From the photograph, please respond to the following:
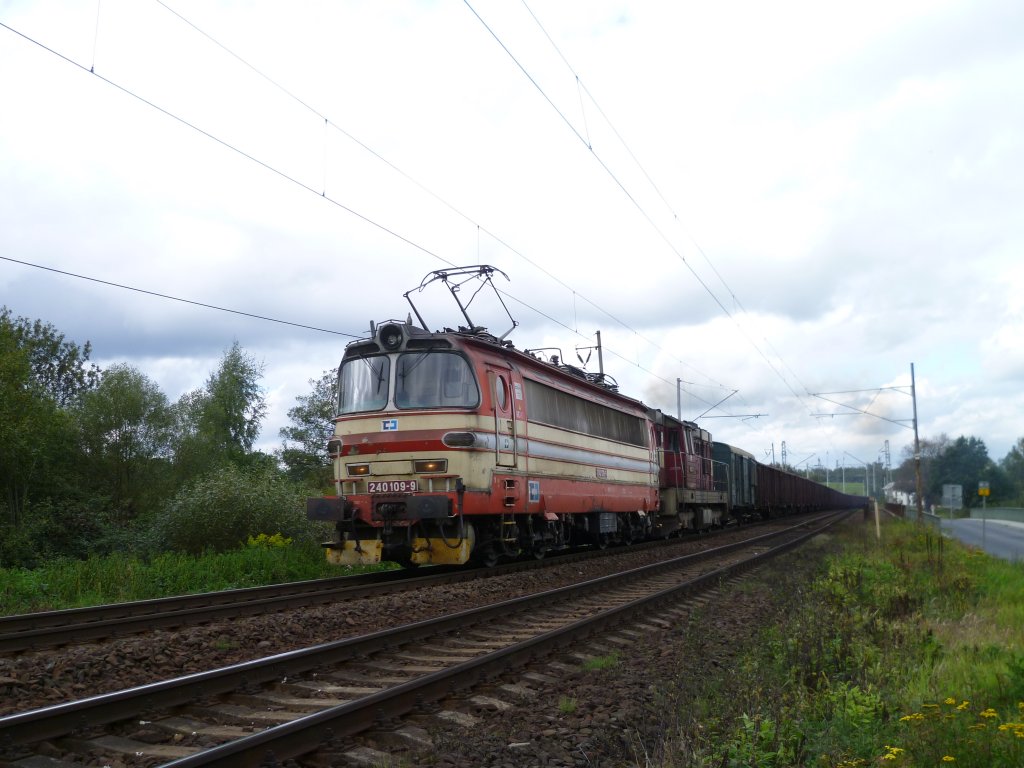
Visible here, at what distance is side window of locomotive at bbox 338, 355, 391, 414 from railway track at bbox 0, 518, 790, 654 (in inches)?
104

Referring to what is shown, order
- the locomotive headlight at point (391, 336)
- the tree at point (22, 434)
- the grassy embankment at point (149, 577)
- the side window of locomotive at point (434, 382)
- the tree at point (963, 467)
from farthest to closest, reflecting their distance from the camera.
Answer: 1. the tree at point (963, 467)
2. the tree at point (22, 434)
3. the locomotive headlight at point (391, 336)
4. the side window of locomotive at point (434, 382)
5. the grassy embankment at point (149, 577)

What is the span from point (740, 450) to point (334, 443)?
88.4 feet

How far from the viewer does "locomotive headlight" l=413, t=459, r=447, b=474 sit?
1195 cm

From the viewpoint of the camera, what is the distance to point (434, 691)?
595cm

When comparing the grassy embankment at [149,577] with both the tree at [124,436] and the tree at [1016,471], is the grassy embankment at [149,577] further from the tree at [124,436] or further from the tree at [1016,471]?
the tree at [1016,471]

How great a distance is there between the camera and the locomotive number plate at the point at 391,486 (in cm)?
1202

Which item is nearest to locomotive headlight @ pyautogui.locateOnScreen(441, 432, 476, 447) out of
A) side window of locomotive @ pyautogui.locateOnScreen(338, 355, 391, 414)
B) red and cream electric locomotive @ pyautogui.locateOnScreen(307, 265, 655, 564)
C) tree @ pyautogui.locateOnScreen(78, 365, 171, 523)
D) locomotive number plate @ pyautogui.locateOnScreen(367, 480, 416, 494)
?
red and cream electric locomotive @ pyautogui.locateOnScreen(307, 265, 655, 564)

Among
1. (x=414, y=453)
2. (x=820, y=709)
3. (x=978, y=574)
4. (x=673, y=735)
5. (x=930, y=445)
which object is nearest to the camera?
(x=673, y=735)

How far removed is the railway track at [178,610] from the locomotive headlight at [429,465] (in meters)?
1.58

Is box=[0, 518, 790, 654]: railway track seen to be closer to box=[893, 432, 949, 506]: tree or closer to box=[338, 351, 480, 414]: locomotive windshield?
box=[338, 351, 480, 414]: locomotive windshield

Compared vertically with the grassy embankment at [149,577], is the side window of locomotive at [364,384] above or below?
above

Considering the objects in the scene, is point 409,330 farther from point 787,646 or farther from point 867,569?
point 867,569

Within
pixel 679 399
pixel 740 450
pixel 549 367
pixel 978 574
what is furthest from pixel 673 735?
pixel 679 399

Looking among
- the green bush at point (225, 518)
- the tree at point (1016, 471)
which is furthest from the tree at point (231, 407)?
the tree at point (1016, 471)
